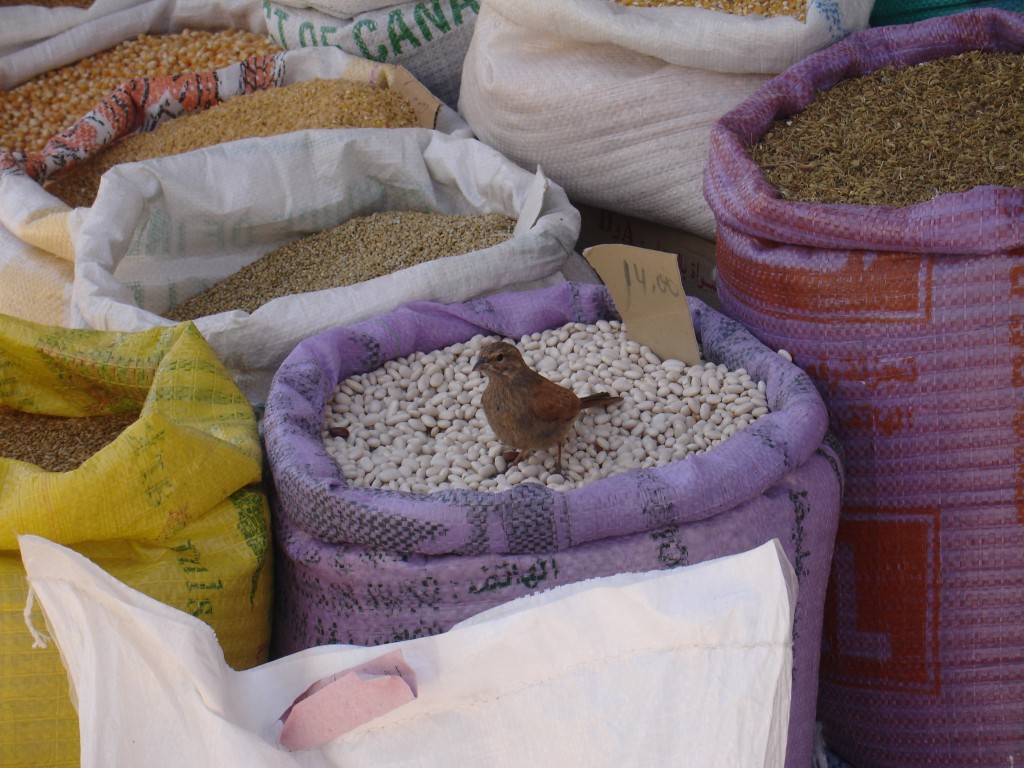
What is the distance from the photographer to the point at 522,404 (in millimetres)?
1232

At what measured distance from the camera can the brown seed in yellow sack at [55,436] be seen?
4.36 ft

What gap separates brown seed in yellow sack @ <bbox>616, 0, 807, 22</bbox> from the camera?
1.73 metres

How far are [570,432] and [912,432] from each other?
404mm

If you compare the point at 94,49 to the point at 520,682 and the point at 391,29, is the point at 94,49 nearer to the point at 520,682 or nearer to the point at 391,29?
the point at 391,29

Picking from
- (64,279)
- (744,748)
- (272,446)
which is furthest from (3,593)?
(64,279)

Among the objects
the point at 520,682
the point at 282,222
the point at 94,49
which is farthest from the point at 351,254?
the point at 520,682

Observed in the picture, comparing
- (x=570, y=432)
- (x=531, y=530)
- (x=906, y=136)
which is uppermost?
(x=906, y=136)

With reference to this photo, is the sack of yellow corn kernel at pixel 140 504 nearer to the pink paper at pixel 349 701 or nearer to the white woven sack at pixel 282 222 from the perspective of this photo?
the white woven sack at pixel 282 222

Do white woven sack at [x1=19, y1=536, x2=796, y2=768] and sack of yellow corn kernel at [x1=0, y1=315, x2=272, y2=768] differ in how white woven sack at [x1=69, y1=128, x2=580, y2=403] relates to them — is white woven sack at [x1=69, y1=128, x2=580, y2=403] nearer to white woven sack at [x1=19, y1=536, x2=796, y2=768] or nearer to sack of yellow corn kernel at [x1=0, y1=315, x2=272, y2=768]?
sack of yellow corn kernel at [x1=0, y1=315, x2=272, y2=768]

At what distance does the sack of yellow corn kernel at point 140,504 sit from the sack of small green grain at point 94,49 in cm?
111

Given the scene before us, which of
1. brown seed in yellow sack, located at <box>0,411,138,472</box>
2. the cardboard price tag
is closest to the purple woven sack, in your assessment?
the cardboard price tag

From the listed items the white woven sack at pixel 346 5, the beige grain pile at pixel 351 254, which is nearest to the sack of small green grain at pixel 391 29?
the white woven sack at pixel 346 5

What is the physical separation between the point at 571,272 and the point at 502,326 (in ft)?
0.95

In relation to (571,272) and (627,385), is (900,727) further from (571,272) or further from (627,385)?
(571,272)
